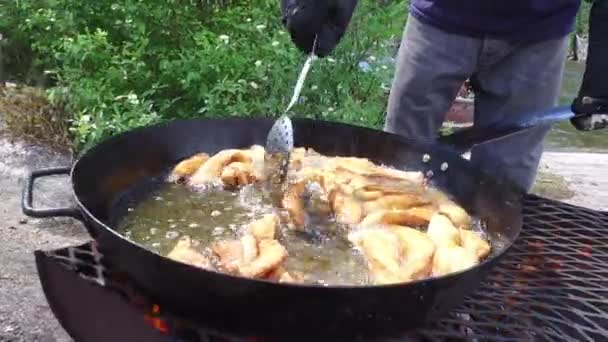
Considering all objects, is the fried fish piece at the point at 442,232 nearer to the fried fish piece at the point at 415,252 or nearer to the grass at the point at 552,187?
the fried fish piece at the point at 415,252

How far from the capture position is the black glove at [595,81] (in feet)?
7.36

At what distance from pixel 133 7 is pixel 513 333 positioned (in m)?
2.98

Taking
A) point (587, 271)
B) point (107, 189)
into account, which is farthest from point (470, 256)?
point (107, 189)

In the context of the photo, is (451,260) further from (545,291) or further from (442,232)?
(545,291)

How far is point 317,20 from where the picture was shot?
2.21m

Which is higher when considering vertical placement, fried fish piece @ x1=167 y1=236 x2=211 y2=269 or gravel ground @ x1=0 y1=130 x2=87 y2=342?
fried fish piece @ x1=167 y1=236 x2=211 y2=269

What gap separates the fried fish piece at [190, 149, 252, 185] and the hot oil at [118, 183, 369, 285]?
4cm

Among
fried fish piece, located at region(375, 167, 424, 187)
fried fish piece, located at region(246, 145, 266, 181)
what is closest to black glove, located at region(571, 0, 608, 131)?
fried fish piece, located at region(375, 167, 424, 187)

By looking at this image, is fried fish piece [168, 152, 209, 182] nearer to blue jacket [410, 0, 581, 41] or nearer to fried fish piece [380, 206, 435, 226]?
fried fish piece [380, 206, 435, 226]

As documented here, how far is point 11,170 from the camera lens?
351 cm

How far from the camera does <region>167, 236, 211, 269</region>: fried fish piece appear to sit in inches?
65.1

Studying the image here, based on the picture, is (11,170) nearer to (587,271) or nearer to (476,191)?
(476,191)

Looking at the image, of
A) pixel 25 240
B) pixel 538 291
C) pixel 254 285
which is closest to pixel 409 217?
pixel 538 291

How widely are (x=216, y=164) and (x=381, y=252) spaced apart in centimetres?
66
